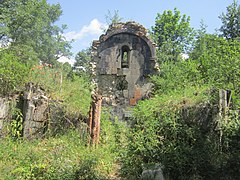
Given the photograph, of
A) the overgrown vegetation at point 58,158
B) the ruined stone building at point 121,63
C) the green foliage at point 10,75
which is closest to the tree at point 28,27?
the ruined stone building at point 121,63

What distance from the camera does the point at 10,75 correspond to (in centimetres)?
814

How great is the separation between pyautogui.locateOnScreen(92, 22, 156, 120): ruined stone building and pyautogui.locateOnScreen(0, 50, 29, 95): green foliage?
6.47m

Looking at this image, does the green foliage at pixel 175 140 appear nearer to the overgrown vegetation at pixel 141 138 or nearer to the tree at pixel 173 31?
the overgrown vegetation at pixel 141 138

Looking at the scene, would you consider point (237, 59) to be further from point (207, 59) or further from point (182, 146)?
point (182, 146)

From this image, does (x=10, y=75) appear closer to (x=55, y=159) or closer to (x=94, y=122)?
(x=94, y=122)

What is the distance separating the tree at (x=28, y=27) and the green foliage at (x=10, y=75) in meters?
10.6

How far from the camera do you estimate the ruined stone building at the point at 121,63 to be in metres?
14.8

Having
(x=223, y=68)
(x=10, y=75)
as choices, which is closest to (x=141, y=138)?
(x=223, y=68)

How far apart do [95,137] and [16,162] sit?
235cm

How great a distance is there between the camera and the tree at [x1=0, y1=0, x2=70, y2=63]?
21391mm

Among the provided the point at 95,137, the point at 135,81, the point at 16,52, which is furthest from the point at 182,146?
the point at 16,52

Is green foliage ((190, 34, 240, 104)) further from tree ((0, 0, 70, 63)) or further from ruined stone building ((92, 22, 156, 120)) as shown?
tree ((0, 0, 70, 63))

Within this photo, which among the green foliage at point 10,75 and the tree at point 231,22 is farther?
the tree at point 231,22

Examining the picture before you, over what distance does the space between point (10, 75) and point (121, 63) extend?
8186 millimetres
